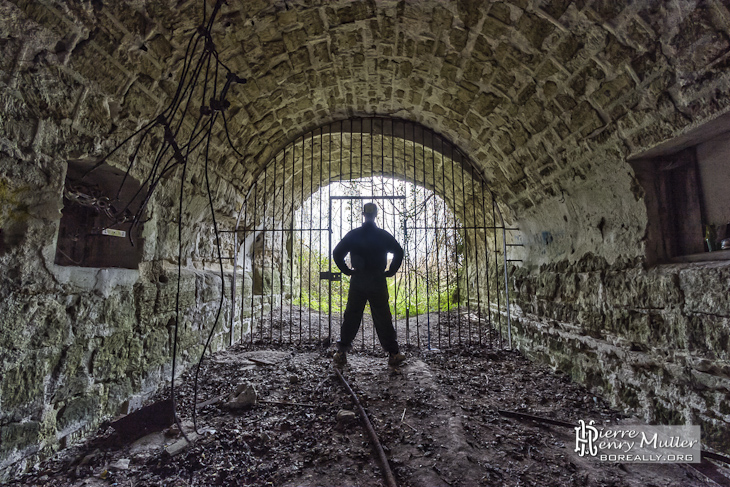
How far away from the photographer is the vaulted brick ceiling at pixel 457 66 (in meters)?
1.97

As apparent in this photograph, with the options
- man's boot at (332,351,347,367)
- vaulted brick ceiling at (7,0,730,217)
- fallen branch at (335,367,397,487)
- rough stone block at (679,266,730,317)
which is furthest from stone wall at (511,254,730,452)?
man's boot at (332,351,347,367)

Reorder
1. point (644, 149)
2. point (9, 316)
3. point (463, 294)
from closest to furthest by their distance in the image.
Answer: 1. point (9, 316)
2. point (644, 149)
3. point (463, 294)

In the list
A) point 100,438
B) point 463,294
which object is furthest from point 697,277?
point 463,294

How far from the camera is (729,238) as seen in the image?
7.28 ft

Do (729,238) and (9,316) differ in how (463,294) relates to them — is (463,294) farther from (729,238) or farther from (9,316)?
(9,316)

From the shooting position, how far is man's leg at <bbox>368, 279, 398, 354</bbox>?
3.70 metres

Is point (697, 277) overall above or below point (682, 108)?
below

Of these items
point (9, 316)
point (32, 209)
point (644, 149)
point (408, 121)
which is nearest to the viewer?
point (9, 316)

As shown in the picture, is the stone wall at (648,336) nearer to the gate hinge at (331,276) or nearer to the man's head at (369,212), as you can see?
the man's head at (369,212)

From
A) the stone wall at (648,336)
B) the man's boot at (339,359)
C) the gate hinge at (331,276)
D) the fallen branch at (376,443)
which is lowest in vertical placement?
the fallen branch at (376,443)

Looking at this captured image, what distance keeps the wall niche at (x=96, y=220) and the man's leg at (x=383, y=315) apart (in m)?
2.22

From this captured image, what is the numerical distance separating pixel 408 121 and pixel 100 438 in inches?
184

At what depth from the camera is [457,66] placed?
3.30 metres

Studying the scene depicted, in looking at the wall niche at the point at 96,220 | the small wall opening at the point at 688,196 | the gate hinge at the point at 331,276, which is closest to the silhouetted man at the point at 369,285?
the gate hinge at the point at 331,276
